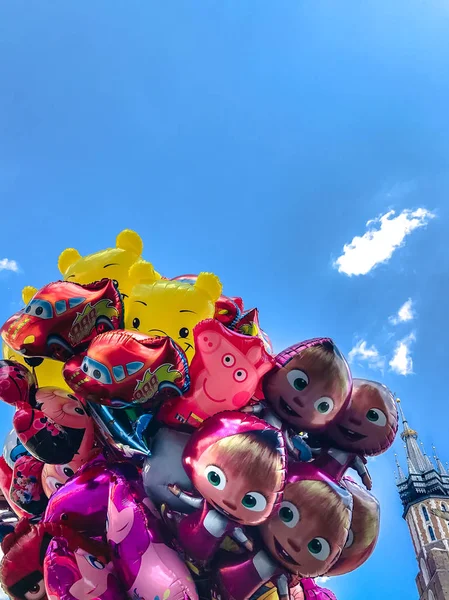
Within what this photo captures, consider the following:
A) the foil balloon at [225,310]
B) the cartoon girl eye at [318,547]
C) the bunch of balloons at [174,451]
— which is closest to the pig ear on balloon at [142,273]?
the bunch of balloons at [174,451]

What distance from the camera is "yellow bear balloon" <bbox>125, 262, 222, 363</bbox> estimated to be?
15.7 ft

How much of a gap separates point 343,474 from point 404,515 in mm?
51217

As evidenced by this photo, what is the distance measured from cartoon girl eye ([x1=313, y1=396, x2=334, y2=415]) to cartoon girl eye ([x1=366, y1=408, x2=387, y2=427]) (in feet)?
2.16

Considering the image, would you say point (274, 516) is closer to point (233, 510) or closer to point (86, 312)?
point (233, 510)

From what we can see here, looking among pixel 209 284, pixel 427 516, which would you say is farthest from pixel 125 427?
pixel 427 516

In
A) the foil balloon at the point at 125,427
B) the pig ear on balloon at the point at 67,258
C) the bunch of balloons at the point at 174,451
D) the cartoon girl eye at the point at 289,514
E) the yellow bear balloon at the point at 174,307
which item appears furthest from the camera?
the pig ear on balloon at the point at 67,258

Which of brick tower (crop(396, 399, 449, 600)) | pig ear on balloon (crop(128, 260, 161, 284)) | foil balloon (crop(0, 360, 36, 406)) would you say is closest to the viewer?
foil balloon (crop(0, 360, 36, 406))

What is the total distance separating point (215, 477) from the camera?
3.93 metres

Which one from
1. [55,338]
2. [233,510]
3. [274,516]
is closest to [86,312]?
[55,338]

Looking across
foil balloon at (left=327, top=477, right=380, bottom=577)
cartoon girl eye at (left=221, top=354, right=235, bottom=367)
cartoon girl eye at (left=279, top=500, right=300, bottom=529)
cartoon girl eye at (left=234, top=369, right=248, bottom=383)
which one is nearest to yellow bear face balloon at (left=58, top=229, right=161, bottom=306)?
cartoon girl eye at (left=221, top=354, right=235, bottom=367)

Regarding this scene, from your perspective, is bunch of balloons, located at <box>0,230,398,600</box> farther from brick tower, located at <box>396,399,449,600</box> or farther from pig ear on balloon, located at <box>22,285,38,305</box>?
brick tower, located at <box>396,399,449,600</box>

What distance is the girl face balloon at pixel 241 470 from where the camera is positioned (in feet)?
12.7

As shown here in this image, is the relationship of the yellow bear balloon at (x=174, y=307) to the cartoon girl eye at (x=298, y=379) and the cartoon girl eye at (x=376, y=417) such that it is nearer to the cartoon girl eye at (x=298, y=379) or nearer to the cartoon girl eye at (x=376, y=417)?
the cartoon girl eye at (x=298, y=379)

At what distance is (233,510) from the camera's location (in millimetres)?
3885
